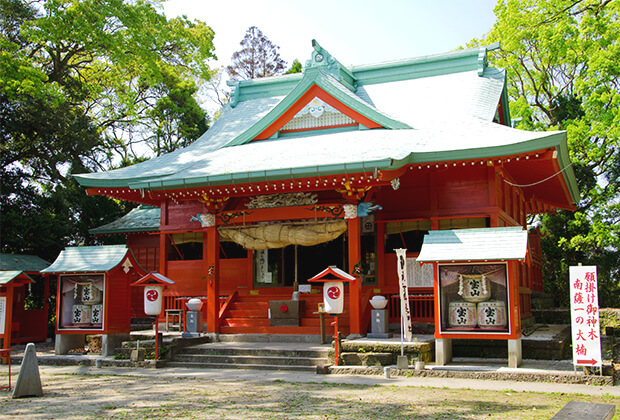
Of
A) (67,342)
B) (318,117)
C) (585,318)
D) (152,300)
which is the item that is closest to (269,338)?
(152,300)

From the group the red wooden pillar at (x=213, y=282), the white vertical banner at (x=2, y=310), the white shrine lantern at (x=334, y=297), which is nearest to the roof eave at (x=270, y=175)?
the red wooden pillar at (x=213, y=282)

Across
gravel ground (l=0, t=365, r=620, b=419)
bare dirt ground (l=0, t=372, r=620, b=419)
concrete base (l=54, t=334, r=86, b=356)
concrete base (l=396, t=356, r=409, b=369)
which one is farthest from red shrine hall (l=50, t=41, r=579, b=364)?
bare dirt ground (l=0, t=372, r=620, b=419)

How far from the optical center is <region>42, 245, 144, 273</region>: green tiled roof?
13242mm

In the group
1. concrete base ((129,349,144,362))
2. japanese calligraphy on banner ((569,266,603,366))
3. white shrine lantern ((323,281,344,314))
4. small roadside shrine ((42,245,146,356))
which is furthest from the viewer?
small roadside shrine ((42,245,146,356))

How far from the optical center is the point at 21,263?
676 inches

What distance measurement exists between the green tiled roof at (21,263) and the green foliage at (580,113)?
18.7 m

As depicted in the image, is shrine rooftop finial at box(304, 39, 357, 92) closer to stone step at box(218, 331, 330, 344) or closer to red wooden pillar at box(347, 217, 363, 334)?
red wooden pillar at box(347, 217, 363, 334)

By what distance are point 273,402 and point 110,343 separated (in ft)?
21.4

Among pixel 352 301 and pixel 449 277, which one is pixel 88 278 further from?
pixel 449 277

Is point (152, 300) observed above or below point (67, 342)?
above

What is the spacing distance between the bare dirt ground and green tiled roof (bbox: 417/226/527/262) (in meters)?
2.52

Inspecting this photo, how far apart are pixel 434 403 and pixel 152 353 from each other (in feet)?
22.7

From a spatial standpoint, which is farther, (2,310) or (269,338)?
(269,338)

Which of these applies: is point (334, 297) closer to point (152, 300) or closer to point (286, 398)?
point (286, 398)
